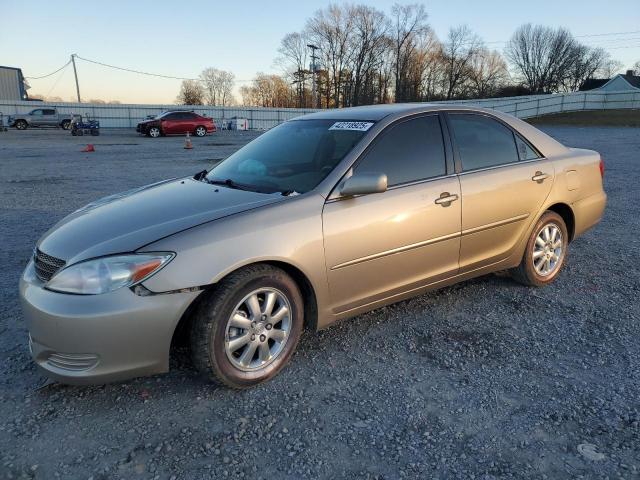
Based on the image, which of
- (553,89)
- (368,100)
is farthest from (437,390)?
(553,89)

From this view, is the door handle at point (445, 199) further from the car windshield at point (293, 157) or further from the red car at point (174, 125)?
the red car at point (174, 125)

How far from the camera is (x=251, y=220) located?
2.81m

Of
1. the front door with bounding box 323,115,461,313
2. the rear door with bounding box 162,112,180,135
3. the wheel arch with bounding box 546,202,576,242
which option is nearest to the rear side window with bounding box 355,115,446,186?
the front door with bounding box 323,115,461,313

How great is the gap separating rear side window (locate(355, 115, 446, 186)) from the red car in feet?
90.3

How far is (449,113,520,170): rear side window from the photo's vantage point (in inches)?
152

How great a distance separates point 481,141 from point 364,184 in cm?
149

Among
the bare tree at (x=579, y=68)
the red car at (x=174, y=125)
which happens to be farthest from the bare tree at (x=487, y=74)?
the red car at (x=174, y=125)

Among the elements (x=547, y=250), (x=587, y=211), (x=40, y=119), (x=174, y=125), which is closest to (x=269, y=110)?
(x=174, y=125)

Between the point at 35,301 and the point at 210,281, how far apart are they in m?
0.93

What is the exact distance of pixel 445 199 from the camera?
355cm

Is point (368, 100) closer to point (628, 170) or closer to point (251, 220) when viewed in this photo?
point (628, 170)

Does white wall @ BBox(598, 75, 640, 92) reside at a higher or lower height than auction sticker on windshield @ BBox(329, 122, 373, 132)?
higher

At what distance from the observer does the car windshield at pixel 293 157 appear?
3354mm

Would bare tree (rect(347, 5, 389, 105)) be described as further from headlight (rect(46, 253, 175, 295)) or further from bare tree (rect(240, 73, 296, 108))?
headlight (rect(46, 253, 175, 295))
